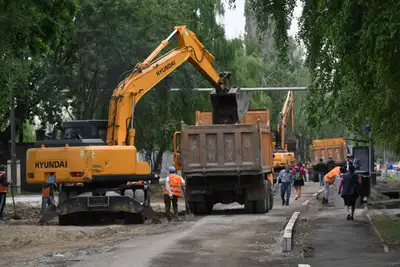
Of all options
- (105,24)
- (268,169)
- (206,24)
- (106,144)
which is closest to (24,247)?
(106,144)

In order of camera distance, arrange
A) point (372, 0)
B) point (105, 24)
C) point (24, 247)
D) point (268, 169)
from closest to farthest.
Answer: point (372, 0) < point (24, 247) < point (268, 169) < point (105, 24)

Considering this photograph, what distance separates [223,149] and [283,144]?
113 feet

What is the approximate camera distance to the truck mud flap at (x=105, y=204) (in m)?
24.8

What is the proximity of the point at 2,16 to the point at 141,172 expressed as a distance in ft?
29.8

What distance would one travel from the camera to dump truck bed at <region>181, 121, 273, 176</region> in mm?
28281

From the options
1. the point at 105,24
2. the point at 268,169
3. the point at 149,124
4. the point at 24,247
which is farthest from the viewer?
the point at 149,124

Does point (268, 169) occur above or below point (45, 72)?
below

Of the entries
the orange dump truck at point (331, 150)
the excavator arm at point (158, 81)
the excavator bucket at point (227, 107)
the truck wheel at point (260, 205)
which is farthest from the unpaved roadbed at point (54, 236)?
the orange dump truck at point (331, 150)

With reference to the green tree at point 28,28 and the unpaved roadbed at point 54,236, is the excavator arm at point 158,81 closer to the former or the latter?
the green tree at point 28,28

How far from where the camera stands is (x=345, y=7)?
14.6 m

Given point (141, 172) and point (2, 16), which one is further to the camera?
point (141, 172)

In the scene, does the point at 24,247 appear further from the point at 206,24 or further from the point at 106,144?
the point at 206,24

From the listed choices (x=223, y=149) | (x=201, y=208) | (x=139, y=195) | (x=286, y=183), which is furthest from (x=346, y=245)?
(x=286, y=183)

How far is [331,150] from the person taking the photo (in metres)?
68.6
